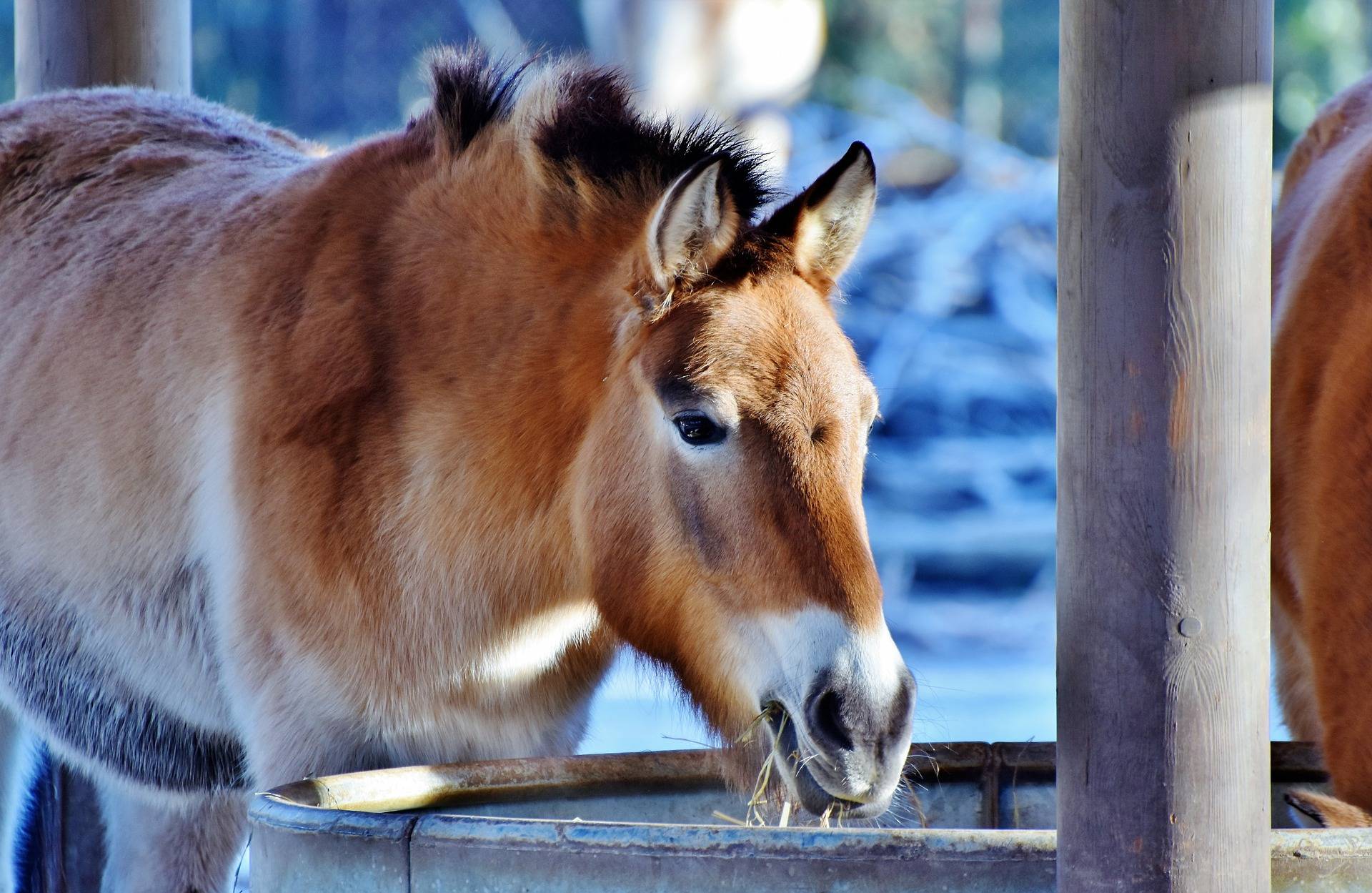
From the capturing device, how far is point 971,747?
249 centimetres

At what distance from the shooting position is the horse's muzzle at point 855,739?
1.84m

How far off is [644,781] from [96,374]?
4.61 feet

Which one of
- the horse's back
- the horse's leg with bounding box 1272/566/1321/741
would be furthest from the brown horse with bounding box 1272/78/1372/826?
the horse's back

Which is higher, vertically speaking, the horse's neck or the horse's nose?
the horse's neck

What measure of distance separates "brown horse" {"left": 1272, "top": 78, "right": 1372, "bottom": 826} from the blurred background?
3.99 metres

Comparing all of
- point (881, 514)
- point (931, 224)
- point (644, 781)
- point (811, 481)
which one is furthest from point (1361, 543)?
point (931, 224)

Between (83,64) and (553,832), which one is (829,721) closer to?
(553,832)

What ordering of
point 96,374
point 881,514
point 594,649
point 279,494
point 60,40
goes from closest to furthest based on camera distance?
point 279,494, point 594,649, point 96,374, point 60,40, point 881,514

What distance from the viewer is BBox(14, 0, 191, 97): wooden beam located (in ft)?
12.5

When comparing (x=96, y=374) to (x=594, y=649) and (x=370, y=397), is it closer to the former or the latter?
(x=370, y=397)

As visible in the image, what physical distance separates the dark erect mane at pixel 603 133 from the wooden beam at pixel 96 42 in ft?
5.65

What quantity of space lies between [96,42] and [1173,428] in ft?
11.2

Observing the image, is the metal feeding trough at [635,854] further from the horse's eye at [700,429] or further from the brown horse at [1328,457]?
the horse's eye at [700,429]

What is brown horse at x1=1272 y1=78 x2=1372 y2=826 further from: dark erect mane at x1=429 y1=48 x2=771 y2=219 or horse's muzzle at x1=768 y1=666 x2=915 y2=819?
dark erect mane at x1=429 y1=48 x2=771 y2=219
